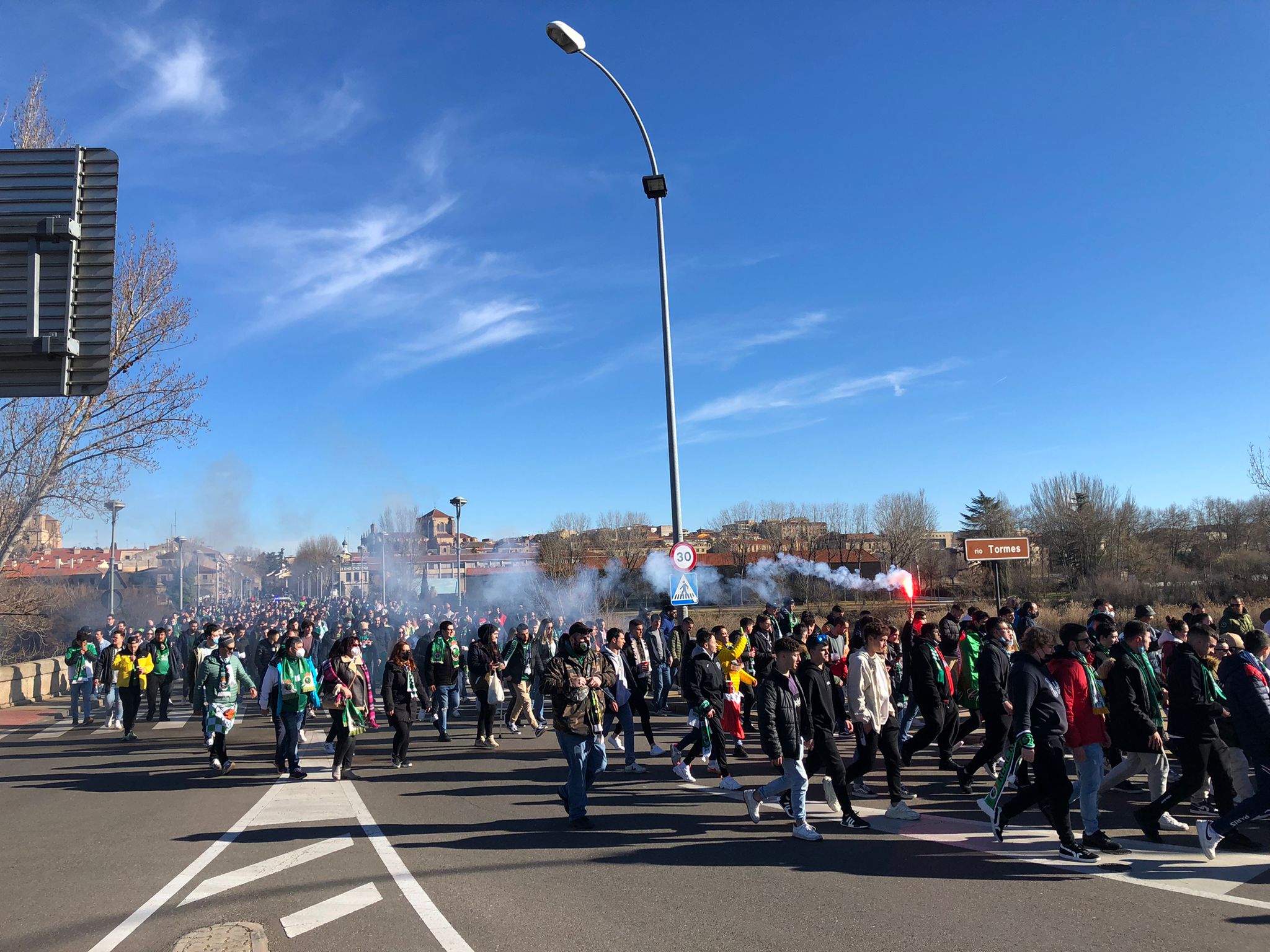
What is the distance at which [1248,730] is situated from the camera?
6199 mm

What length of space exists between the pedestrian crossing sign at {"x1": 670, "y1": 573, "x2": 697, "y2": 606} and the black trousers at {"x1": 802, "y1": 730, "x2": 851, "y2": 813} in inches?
277

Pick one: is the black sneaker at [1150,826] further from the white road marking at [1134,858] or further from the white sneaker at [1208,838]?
the white sneaker at [1208,838]

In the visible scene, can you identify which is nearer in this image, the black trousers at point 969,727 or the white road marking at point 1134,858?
the white road marking at point 1134,858

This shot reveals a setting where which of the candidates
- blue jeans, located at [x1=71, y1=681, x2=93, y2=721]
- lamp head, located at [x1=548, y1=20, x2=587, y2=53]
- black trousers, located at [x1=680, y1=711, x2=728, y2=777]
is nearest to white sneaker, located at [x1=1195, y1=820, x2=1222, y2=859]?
black trousers, located at [x1=680, y1=711, x2=728, y2=777]

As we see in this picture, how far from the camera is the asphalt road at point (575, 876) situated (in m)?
4.94

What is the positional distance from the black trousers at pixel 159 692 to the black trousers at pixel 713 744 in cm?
1123

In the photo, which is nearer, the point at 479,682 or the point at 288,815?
the point at 288,815

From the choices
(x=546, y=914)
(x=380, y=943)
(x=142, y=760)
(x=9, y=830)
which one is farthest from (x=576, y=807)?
(x=142, y=760)

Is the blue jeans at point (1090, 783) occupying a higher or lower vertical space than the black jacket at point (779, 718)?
lower

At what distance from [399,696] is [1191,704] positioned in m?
9.13

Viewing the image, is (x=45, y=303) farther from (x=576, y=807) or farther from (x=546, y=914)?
(x=576, y=807)

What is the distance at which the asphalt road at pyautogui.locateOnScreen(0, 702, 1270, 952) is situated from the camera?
4938mm

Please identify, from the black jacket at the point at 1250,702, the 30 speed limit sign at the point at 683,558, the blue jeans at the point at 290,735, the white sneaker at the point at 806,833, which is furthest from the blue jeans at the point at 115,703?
the black jacket at the point at 1250,702

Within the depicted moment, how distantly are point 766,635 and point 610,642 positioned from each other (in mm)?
3605
